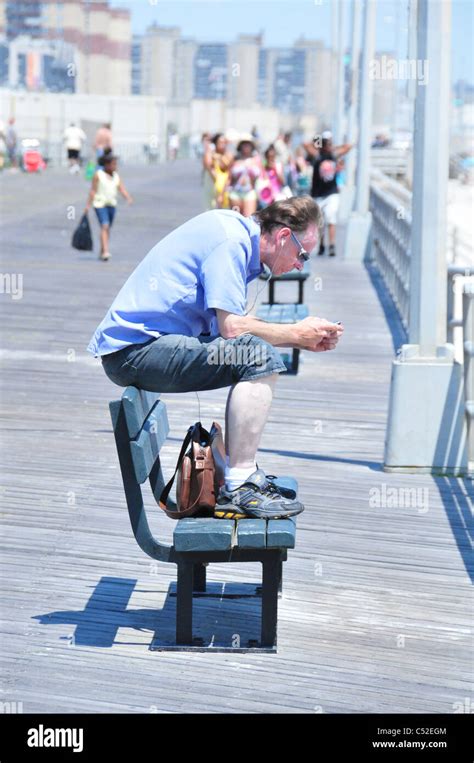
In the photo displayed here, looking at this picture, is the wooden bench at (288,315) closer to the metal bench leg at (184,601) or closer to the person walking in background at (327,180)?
the metal bench leg at (184,601)

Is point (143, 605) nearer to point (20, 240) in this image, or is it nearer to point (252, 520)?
point (252, 520)

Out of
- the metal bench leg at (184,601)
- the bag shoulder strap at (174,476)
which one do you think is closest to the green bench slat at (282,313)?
the bag shoulder strap at (174,476)

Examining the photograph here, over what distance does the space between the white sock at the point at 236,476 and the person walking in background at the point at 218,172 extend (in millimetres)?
14209

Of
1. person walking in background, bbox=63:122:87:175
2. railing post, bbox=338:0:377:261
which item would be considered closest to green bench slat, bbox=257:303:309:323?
railing post, bbox=338:0:377:261

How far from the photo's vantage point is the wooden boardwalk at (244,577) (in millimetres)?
4836

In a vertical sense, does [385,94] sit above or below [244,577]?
above

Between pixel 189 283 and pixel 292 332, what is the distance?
42 cm

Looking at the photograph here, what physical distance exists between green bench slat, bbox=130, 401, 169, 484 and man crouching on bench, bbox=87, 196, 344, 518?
188 millimetres

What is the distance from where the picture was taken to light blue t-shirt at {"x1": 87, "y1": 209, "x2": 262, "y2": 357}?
5.05 metres

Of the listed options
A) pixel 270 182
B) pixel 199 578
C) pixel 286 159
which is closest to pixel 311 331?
pixel 199 578

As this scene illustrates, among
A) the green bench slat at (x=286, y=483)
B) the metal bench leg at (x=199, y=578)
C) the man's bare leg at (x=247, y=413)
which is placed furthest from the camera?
the metal bench leg at (x=199, y=578)

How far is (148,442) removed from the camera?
17.2 ft

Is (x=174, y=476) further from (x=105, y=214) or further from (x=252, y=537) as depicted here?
(x=105, y=214)

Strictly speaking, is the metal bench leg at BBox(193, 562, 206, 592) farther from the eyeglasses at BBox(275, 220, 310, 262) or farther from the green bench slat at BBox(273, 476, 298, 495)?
the eyeglasses at BBox(275, 220, 310, 262)
